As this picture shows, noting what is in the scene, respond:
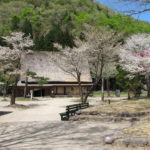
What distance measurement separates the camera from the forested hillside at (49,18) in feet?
189

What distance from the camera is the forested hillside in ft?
189

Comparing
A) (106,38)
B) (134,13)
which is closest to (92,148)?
(134,13)

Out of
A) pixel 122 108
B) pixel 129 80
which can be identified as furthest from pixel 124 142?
pixel 129 80

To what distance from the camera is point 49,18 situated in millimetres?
80312

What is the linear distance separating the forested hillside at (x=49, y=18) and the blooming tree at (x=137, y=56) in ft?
65.0

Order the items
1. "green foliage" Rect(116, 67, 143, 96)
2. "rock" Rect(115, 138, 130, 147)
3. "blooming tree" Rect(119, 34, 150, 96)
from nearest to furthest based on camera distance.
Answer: "rock" Rect(115, 138, 130, 147) → "blooming tree" Rect(119, 34, 150, 96) → "green foliage" Rect(116, 67, 143, 96)

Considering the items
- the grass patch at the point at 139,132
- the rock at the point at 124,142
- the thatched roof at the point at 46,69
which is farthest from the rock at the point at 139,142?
the thatched roof at the point at 46,69

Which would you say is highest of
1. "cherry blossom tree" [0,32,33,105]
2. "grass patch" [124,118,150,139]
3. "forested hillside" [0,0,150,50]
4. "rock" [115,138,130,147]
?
"forested hillside" [0,0,150,50]

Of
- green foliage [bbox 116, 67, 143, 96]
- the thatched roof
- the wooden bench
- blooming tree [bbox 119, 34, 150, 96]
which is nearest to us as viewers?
the wooden bench

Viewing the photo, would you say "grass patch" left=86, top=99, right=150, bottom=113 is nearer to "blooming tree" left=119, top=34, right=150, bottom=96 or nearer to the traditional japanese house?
"blooming tree" left=119, top=34, right=150, bottom=96

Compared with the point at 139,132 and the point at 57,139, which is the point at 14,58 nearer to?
the point at 57,139

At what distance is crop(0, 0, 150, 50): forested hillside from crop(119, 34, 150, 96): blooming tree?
1981 centimetres

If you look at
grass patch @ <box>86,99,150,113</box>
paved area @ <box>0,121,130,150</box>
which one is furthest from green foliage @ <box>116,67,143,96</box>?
paved area @ <box>0,121,130,150</box>

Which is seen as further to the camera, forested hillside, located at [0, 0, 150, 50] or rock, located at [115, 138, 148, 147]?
forested hillside, located at [0, 0, 150, 50]
